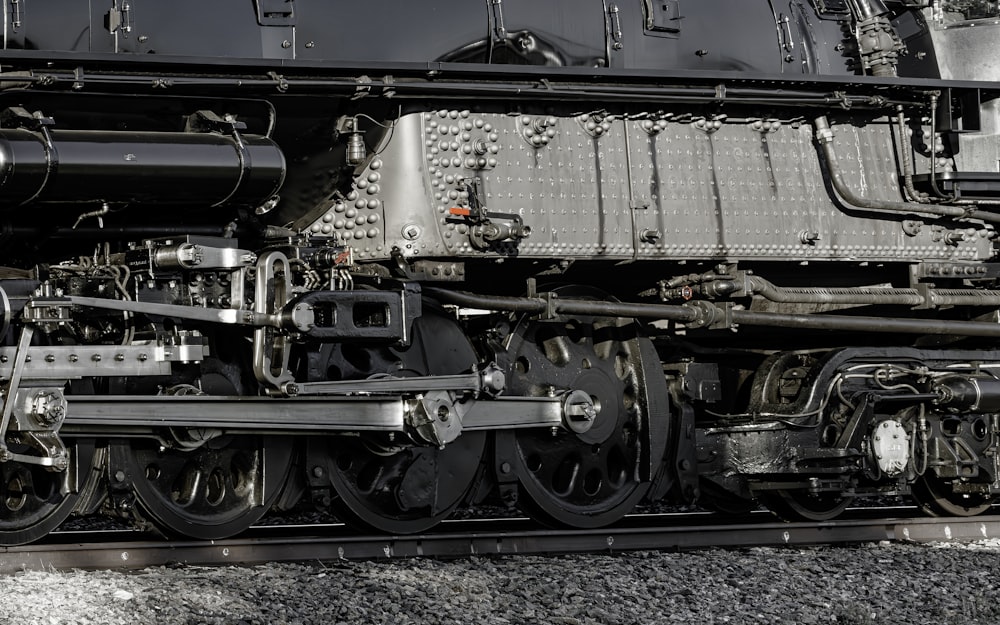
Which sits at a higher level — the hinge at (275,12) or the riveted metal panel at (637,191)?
the hinge at (275,12)

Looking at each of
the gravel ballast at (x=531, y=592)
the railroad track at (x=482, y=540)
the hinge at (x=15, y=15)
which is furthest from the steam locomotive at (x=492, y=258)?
the gravel ballast at (x=531, y=592)

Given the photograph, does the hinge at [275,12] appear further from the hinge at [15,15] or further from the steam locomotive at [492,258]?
the hinge at [15,15]

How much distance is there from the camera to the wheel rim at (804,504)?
9516mm

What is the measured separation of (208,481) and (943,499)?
18.5ft

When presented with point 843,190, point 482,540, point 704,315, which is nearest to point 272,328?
point 482,540

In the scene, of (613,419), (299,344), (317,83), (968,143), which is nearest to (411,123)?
(317,83)

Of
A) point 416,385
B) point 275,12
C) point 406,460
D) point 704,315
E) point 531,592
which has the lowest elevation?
point 531,592

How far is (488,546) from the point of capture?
8039 mm

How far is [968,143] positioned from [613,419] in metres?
3.23

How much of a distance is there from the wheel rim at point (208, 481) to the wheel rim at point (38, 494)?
0.64 ft

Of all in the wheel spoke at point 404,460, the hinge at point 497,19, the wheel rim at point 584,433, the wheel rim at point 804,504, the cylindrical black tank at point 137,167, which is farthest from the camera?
the wheel rim at point 804,504

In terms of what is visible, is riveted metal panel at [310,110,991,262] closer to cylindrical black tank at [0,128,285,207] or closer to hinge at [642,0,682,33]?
hinge at [642,0,682,33]

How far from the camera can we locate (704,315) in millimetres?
8664

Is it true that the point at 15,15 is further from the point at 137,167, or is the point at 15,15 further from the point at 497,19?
the point at 497,19
